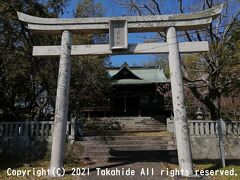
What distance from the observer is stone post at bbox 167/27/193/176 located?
28.0ft

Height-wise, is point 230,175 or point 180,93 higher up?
point 180,93

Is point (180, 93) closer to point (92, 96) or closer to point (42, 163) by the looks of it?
point (42, 163)

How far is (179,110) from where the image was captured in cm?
891

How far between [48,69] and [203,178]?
1081cm

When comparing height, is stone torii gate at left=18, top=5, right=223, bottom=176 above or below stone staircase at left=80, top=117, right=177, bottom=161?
above

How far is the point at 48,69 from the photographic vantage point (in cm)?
1588

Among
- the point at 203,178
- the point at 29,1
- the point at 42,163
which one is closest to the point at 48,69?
the point at 29,1

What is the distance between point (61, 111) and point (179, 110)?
381 centimetres

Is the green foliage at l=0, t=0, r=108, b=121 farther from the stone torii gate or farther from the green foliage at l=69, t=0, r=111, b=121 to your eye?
the stone torii gate

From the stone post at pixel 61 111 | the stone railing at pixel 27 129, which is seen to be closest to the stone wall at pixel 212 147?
the stone post at pixel 61 111

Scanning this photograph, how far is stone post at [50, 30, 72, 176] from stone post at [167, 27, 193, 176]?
354 centimetres

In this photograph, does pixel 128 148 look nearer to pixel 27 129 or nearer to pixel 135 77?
pixel 27 129

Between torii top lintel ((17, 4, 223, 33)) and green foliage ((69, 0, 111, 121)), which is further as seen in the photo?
green foliage ((69, 0, 111, 121))

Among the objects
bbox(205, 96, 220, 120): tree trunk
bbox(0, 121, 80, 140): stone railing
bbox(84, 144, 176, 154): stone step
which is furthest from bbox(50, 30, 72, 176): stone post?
bbox(205, 96, 220, 120): tree trunk
